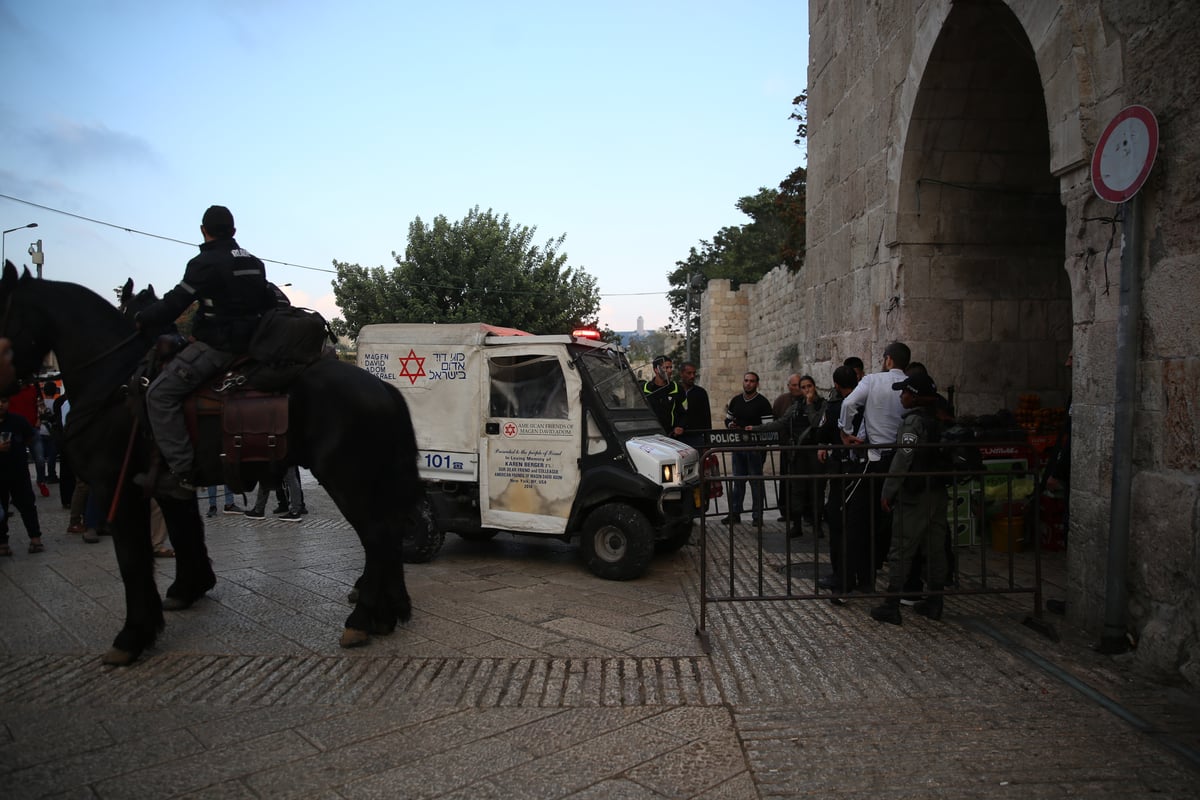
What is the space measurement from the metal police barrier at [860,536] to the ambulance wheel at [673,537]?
0.23 meters

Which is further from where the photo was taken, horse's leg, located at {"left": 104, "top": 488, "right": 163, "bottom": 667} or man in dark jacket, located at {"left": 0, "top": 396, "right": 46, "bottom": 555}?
man in dark jacket, located at {"left": 0, "top": 396, "right": 46, "bottom": 555}

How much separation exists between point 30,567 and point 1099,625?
8244 millimetres

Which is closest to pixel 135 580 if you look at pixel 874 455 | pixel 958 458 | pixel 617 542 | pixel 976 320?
pixel 617 542

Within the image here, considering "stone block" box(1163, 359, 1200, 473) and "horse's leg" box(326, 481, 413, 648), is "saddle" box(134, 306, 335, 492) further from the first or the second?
"stone block" box(1163, 359, 1200, 473)

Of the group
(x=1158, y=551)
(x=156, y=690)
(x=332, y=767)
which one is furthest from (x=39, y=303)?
(x=1158, y=551)

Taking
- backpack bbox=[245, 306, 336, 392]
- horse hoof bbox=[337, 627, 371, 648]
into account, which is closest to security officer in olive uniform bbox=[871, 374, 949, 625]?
horse hoof bbox=[337, 627, 371, 648]

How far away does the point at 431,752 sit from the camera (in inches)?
132

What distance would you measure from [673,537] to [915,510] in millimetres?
2302

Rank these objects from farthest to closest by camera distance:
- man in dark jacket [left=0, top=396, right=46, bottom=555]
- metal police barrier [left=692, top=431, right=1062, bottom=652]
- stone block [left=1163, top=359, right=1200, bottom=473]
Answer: man in dark jacket [left=0, top=396, right=46, bottom=555]
metal police barrier [left=692, top=431, right=1062, bottom=652]
stone block [left=1163, top=359, right=1200, bottom=473]

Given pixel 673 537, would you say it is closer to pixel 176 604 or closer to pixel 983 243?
pixel 176 604

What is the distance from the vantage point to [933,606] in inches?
209

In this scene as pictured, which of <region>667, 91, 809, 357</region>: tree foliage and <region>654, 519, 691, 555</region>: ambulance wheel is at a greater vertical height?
<region>667, 91, 809, 357</region>: tree foliage

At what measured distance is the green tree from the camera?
2927 centimetres

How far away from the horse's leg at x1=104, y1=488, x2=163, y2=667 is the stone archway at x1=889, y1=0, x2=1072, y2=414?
6.79m
